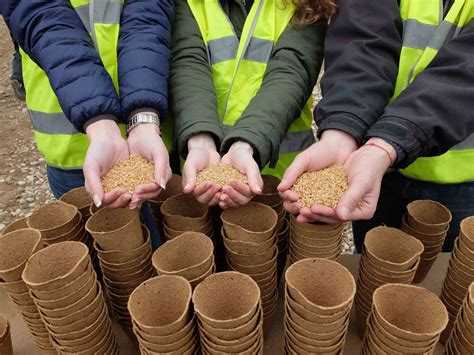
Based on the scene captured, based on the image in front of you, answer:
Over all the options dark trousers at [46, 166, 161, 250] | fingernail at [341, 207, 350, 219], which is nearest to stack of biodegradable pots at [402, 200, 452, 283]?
fingernail at [341, 207, 350, 219]

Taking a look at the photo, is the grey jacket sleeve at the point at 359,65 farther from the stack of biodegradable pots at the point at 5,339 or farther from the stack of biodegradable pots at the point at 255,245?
the stack of biodegradable pots at the point at 5,339

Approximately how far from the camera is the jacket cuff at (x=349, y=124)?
1.40 m

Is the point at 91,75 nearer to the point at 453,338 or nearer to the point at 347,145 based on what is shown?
the point at 347,145

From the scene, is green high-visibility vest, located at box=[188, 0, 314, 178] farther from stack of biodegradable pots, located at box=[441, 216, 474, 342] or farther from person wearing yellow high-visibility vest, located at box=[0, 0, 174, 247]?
stack of biodegradable pots, located at box=[441, 216, 474, 342]

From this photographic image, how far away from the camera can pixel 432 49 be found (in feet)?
4.72

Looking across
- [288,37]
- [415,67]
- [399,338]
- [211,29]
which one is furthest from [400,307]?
[211,29]

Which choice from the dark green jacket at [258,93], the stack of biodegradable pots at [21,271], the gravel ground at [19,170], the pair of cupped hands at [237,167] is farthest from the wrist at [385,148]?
the gravel ground at [19,170]

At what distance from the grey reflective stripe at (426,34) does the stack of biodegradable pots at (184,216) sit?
84cm

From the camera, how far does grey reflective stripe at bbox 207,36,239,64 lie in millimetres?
1627

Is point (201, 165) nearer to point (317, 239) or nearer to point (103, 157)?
point (103, 157)

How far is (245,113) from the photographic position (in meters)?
1.51

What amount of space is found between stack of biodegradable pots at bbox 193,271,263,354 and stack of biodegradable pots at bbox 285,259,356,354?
0.24ft

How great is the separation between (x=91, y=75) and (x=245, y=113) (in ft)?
1.63

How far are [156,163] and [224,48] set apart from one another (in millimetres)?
514
